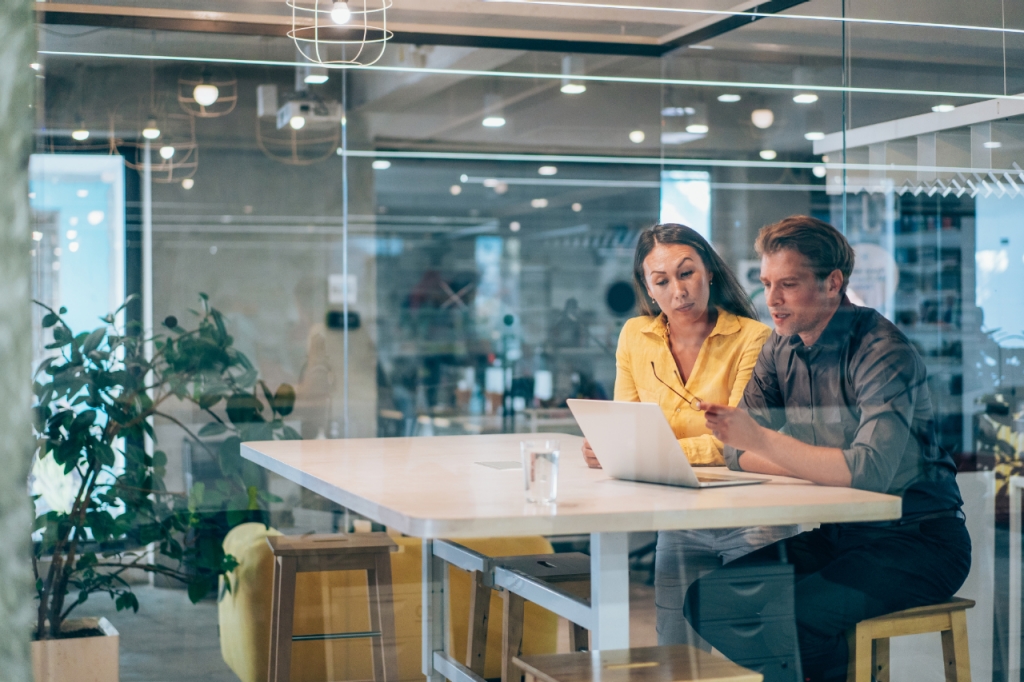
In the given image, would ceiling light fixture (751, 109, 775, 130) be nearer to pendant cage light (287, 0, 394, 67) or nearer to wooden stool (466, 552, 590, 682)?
pendant cage light (287, 0, 394, 67)

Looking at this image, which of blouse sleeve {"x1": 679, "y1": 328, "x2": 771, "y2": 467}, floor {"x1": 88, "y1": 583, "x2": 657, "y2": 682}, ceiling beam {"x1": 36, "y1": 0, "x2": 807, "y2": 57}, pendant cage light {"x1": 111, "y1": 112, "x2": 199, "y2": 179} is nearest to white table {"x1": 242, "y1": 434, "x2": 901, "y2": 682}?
blouse sleeve {"x1": 679, "y1": 328, "x2": 771, "y2": 467}

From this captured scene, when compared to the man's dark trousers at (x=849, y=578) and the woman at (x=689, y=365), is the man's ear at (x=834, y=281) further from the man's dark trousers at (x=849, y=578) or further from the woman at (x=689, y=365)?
the man's dark trousers at (x=849, y=578)

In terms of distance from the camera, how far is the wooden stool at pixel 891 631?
1895 mm

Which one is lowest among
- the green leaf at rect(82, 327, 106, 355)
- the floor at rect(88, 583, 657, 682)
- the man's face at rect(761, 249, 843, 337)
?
the floor at rect(88, 583, 657, 682)

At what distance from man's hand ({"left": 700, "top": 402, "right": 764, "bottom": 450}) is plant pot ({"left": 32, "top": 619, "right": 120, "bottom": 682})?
1477 millimetres

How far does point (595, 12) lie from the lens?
272cm

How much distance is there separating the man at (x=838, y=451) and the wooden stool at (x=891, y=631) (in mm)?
24

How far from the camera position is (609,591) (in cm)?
173

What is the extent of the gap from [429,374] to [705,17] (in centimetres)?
149

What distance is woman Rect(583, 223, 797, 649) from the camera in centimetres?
216

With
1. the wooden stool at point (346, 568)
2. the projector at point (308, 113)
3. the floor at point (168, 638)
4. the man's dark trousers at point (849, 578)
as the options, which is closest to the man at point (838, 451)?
the man's dark trousers at point (849, 578)

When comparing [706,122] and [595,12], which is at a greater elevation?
[595,12]

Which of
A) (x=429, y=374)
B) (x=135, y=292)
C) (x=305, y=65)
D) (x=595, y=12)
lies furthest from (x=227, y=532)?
(x=595, y=12)

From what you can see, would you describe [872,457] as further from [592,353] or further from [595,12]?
[592,353]
